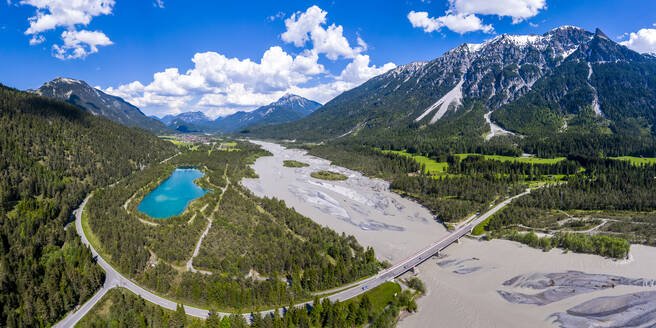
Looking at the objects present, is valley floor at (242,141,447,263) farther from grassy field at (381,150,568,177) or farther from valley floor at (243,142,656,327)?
grassy field at (381,150,568,177)

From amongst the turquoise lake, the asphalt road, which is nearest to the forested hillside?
the asphalt road

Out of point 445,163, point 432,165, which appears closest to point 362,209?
point 432,165

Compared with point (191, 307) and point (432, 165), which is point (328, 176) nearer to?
point (432, 165)

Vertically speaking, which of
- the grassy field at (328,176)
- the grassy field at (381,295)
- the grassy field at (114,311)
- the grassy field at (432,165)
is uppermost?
the grassy field at (432,165)

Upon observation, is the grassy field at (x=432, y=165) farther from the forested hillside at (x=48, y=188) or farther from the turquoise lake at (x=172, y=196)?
the forested hillside at (x=48, y=188)

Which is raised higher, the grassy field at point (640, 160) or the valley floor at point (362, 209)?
the grassy field at point (640, 160)

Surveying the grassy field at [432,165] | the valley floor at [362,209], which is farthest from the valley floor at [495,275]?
the grassy field at [432,165]

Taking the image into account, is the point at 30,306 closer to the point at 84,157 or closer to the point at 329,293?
the point at 329,293
